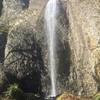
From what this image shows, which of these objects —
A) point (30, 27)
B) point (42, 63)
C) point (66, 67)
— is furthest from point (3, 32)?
point (66, 67)

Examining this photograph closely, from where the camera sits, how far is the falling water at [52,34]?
2408 cm

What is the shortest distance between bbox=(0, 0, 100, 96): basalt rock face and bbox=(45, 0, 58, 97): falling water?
285mm

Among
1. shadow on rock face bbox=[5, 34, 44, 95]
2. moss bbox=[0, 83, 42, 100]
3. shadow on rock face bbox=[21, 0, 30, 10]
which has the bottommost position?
moss bbox=[0, 83, 42, 100]

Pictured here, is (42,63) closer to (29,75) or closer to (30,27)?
(29,75)

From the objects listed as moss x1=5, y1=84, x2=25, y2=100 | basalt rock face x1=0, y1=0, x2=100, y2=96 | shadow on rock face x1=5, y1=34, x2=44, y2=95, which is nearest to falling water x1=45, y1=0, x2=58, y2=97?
basalt rock face x1=0, y1=0, x2=100, y2=96

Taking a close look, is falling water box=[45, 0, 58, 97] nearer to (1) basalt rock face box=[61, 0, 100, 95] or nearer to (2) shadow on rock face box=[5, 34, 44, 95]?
(2) shadow on rock face box=[5, 34, 44, 95]

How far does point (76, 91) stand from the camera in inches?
909

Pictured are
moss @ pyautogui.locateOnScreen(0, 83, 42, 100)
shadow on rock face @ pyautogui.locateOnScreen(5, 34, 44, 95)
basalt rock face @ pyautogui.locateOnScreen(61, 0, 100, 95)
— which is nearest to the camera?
moss @ pyautogui.locateOnScreen(0, 83, 42, 100)

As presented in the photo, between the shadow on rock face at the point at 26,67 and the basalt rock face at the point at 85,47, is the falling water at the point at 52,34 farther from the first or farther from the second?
the basalt rock face at the point at 85,47

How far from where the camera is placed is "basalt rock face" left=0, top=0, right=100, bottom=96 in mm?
22641

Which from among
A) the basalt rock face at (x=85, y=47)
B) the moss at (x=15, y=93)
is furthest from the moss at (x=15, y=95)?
the basalt rock face at (x=85, y=47)

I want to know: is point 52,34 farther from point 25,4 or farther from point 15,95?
point 25,4

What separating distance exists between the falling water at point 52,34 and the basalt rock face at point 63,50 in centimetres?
28

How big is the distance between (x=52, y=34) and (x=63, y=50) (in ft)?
5.46
